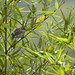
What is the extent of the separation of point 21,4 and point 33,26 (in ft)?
1.24

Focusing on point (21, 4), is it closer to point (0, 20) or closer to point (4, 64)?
point (4, 64)

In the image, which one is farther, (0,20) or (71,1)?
(71,1)

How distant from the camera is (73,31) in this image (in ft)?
1.86

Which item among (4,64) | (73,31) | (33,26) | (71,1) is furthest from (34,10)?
(71,1)

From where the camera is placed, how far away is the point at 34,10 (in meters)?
0.56

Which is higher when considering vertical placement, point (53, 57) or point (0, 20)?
point (0, 20)

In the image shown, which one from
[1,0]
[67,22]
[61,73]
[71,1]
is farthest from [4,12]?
[71,1]

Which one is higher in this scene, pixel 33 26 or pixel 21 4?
pixel 21 4

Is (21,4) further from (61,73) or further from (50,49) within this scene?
(61,73)

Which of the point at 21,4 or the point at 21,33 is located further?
the point at 21,4

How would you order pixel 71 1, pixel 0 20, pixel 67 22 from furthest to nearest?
pixel 71 1 < pixel 67 22 < pixel 0 20

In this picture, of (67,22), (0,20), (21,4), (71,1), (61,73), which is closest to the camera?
(0,20)

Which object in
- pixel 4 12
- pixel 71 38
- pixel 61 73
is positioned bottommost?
pixel 61 73

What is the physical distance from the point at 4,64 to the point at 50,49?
0.77ft
